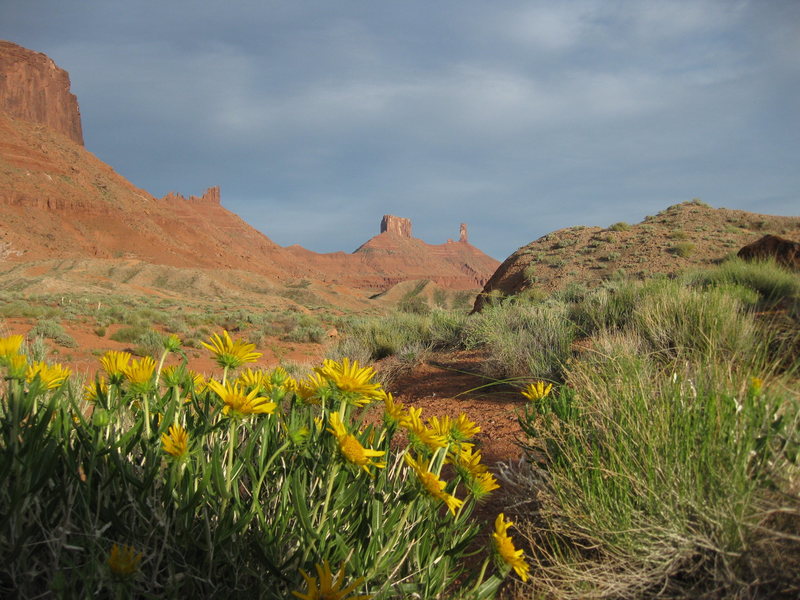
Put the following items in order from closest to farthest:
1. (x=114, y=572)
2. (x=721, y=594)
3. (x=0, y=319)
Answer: (x=114, y=572)
(x=721, y=594)
(x=0, y=319)

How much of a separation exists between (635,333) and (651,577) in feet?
13.7

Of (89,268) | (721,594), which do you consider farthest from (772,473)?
(89,268)

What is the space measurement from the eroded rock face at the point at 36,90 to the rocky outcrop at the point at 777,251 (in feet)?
300

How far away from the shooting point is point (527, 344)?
651 cm

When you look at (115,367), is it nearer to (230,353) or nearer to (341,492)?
(230,353)

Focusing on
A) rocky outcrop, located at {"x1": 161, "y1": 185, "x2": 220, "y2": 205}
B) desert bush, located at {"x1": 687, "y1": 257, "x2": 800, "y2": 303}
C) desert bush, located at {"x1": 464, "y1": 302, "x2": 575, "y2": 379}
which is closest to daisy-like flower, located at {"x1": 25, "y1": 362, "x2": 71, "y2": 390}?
desert bush, located at {"x1": 464, "y1": 302, "x2": 575, "y2": 379}

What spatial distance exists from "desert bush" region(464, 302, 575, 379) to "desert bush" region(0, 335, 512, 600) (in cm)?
338

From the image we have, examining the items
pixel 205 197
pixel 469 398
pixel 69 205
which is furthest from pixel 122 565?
pixel 205 197

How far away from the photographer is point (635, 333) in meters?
5.50

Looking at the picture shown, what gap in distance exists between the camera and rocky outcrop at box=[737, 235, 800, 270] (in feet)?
37.0

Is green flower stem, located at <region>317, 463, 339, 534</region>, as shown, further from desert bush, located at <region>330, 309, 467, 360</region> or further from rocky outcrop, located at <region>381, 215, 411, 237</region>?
rocky outcrop, located at <region>381, 215, 411, 237</region>

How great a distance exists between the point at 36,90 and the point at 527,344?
9975cm

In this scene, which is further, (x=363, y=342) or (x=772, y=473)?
(x=363, y=342)

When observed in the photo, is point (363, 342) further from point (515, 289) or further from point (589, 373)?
point (515, 289)
